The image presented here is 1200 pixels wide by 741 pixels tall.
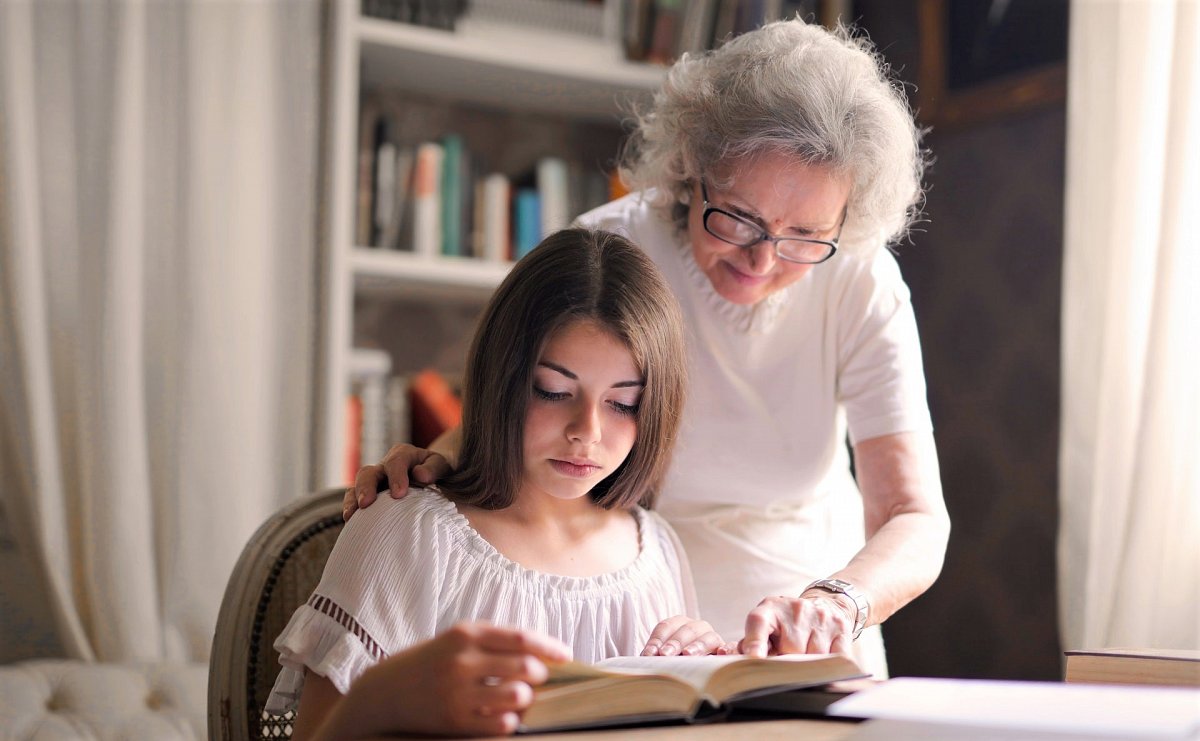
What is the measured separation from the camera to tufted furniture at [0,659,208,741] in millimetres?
1719

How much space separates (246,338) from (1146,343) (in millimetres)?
1759

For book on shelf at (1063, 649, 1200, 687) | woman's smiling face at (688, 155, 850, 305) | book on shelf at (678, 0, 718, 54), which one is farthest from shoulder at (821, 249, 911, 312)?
book on shelf at (678, 0, 718, 54)

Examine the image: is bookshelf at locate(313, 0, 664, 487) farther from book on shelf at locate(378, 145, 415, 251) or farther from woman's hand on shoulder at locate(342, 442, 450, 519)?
woman's hand on shoulder at locate(342, 442, 450, 519)

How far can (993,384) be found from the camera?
2.43 metres

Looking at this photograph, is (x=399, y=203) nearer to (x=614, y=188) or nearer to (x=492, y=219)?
(x=492, y=219)

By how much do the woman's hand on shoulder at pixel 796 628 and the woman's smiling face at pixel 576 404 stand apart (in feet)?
0.74

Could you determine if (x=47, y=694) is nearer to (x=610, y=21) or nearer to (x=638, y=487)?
(x=638, y=487)

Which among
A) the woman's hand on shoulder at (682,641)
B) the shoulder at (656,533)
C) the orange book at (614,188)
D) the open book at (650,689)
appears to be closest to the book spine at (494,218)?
the orange book at (614,188)

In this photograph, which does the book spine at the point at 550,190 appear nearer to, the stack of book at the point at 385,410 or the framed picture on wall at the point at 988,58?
the stack of book at the point at 385,410

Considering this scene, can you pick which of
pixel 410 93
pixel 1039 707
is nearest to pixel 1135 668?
pixel 1039 707

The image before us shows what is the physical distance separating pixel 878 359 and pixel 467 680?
3.01ft

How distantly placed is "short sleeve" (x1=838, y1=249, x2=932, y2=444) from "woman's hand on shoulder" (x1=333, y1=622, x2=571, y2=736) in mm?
836

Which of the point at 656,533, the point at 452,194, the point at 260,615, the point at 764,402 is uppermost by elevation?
the point at 452,194

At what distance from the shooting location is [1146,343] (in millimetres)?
1913
